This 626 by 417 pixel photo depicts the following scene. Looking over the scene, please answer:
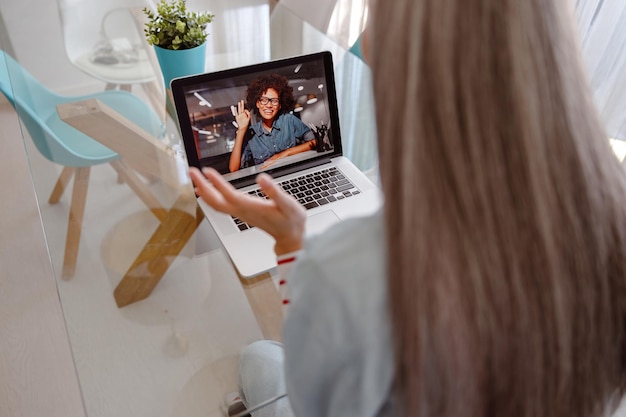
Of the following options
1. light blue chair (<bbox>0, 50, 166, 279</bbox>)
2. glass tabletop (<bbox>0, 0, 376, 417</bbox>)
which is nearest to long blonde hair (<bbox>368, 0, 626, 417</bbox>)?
glass tabletop (<bbox>0, 0, 376, 417</bbox>)

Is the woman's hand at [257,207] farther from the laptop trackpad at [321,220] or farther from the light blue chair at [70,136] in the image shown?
the light blue chair at [70,136]

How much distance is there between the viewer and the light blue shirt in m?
0.48

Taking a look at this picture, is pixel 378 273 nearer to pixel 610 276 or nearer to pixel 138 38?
pixel 610 276

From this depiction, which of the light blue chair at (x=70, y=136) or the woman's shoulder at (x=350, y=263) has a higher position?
the woman's shoulder at (x=350, y=263)

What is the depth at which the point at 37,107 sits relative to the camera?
1562 mm

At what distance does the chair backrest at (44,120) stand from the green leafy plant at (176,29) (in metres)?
0.36

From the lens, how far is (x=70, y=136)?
1.53 m

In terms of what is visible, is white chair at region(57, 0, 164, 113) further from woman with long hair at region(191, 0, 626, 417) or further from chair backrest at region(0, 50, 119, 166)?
woman with long hair at region(191, 0, 626, 417)

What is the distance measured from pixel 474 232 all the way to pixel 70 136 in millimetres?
1448

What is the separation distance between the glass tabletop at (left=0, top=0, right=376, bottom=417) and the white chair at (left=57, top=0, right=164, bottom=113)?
0.18 ft

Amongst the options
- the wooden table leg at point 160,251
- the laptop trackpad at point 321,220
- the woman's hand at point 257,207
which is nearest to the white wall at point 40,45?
the wooden table leg at point 160,251

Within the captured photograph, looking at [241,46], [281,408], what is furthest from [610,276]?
[241,46]

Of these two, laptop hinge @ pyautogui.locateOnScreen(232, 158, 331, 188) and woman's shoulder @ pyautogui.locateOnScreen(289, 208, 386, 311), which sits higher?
woman's shoulder @ pyautogui.locateOnScreen(289, 208, 386, 311)

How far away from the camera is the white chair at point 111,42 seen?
1.67m
